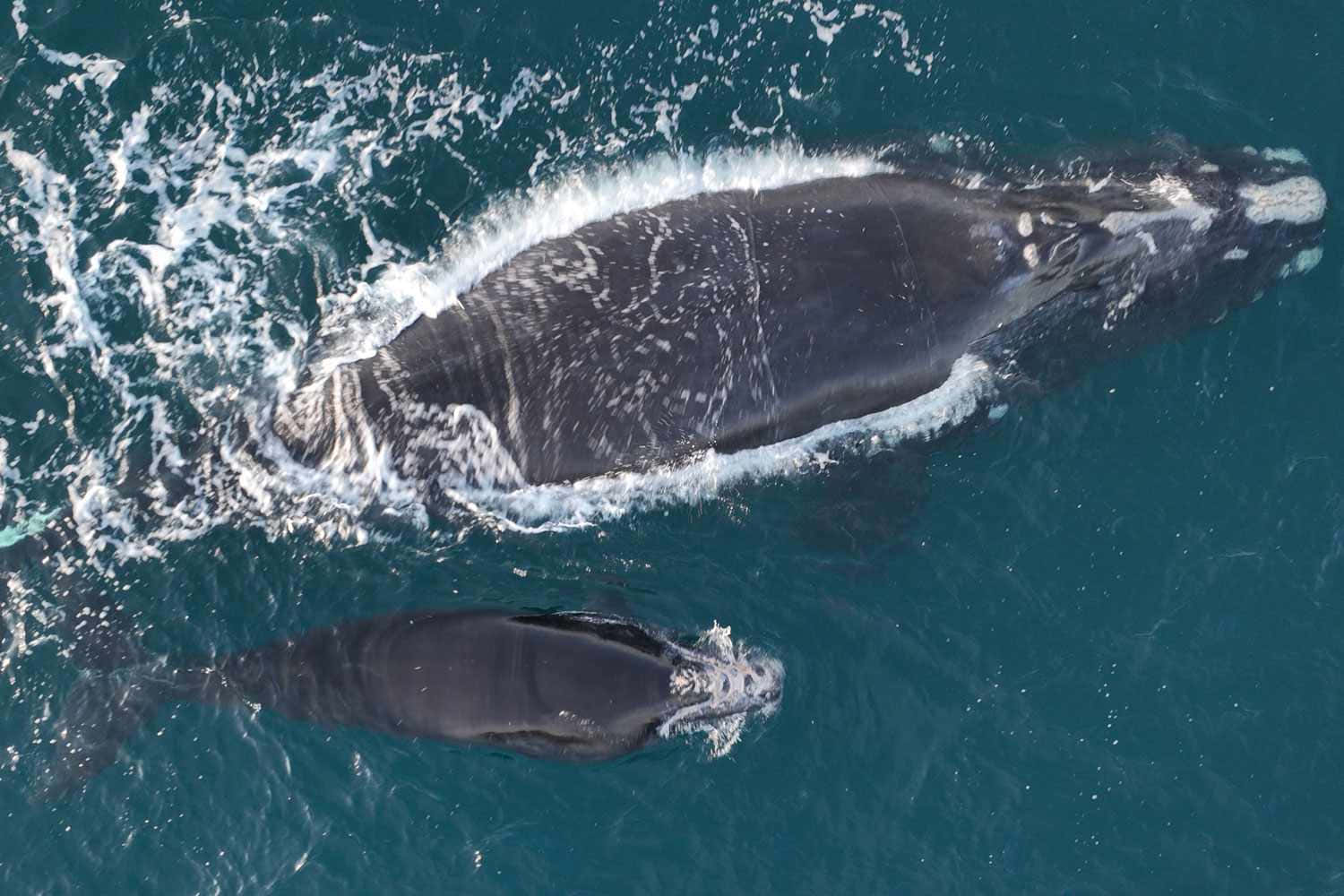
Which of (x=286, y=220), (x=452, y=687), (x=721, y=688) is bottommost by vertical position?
(x=721, y=688)

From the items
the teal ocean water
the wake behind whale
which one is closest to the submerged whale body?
the wake behind whale

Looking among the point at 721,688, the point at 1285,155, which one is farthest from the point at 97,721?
the point at 1285,155

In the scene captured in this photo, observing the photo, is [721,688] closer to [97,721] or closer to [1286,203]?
[97,721]

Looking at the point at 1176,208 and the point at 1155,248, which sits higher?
the point at 1176,208

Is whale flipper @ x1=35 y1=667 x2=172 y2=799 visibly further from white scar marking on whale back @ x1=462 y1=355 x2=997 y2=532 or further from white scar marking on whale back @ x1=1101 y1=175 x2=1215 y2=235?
white scar marking on whale back @ x1=1101 y1=175 x2=1215 y2=235

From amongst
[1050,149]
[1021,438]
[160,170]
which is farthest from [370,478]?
[1050,149]

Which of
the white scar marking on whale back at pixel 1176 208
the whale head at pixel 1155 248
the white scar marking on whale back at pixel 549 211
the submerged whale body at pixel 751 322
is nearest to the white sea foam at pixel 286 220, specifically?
the white scar marking on whale back at pixel 549 211

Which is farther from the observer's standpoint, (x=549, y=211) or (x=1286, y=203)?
(x=1286, y=203)

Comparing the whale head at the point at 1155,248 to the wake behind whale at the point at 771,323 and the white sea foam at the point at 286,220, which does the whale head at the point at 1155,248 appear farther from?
the white sea foam at the point at 286,220
